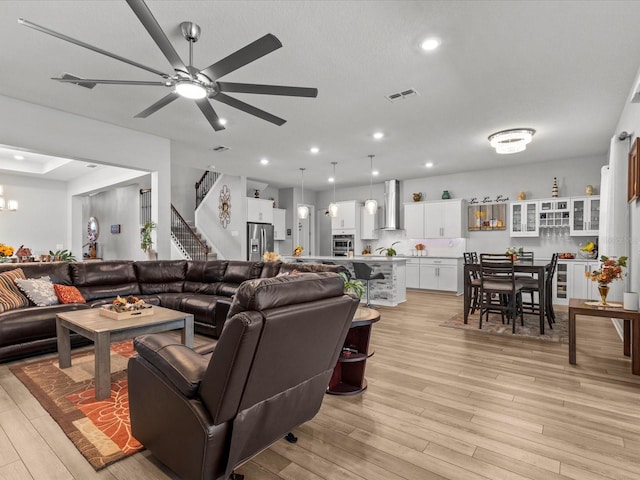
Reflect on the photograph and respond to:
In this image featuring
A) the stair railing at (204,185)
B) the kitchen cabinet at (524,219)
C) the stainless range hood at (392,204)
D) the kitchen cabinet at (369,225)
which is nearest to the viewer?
the kitchen cabinet at (524,219)

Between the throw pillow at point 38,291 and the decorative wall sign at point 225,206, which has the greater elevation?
the decorative wall sign at point 225,206

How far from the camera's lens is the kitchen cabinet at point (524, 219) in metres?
7.51

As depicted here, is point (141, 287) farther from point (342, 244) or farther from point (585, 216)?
point (585, 216)

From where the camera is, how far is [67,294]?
4.19m

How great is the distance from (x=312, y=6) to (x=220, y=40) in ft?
3.00

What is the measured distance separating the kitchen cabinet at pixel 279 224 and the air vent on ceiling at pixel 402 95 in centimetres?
634

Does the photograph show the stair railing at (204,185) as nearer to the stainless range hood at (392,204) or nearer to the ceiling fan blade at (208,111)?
the stainless range hood at (392,204)

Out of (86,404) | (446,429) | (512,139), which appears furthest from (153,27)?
(512,139)

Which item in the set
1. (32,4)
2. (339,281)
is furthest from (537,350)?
(32,4)

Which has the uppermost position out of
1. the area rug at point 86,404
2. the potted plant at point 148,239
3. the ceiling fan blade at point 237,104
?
the ceiling fan blade at point 237,104

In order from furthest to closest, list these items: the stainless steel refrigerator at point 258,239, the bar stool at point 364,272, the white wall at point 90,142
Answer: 1. the stainless steel refrigerator at point 258,239
2. the bar stool at point 364,272
3. the white wall at point 90,142

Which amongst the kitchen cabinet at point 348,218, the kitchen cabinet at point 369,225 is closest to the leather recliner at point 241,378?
the kitchen cabinet at point 369,225

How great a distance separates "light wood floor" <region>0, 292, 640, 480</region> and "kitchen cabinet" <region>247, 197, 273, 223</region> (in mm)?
6292

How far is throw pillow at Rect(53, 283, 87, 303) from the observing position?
414 centimetres
